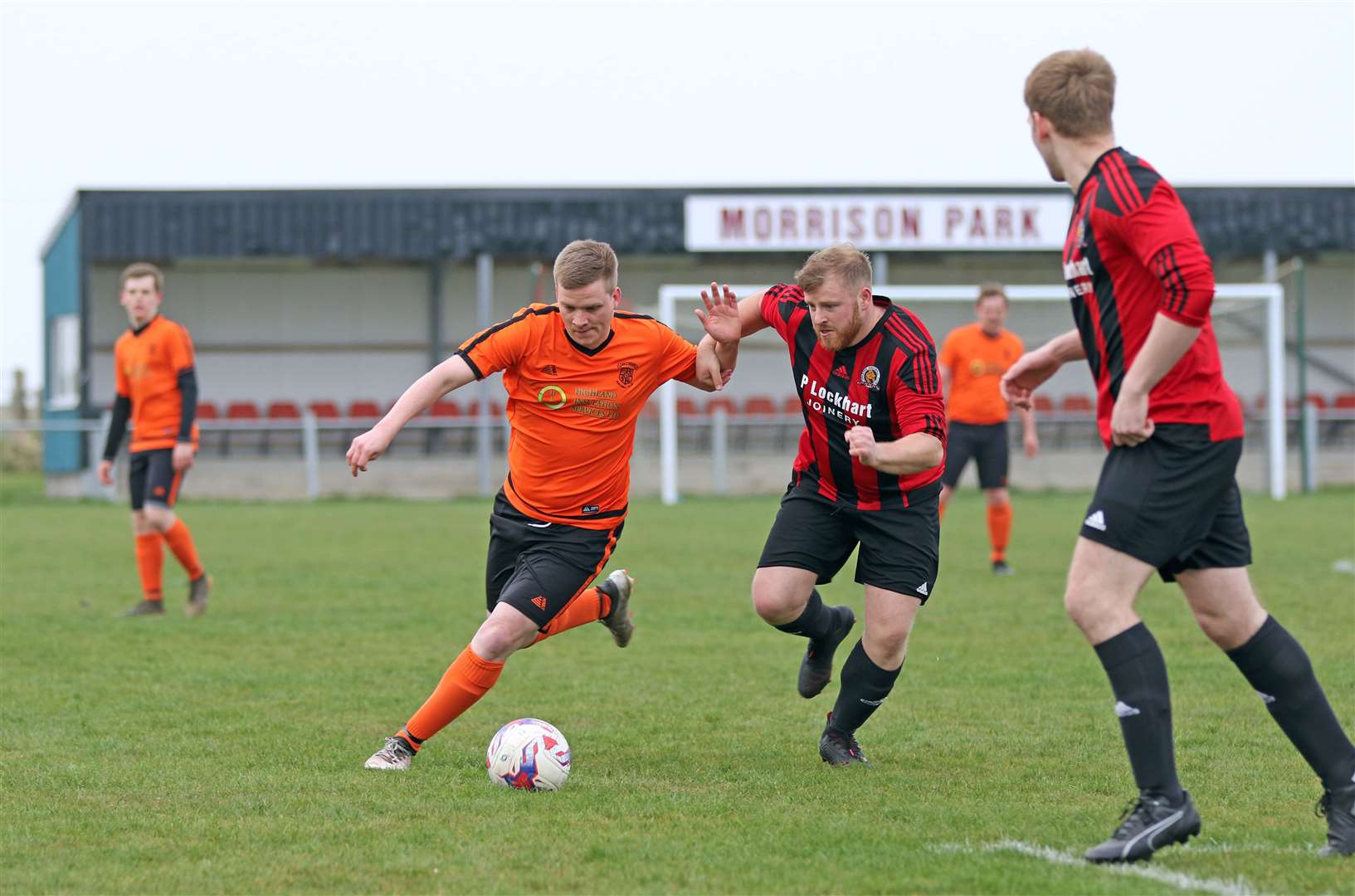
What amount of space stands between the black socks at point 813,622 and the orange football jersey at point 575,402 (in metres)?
0.75

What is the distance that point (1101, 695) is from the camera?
6.38 metres

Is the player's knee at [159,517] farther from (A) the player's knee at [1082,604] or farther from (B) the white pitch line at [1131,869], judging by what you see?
(A) the player's knee at [1082,604]

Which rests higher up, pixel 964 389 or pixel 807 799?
pixel 964 389

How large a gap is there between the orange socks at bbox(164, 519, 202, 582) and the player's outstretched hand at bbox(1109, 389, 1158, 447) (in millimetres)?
6834

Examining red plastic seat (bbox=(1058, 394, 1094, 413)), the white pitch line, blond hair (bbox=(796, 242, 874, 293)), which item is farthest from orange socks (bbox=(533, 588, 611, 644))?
red plastic seat (bbox=(1058, 394, 1094, 413))

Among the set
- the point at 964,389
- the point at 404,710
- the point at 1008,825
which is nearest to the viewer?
the point at 1008,825

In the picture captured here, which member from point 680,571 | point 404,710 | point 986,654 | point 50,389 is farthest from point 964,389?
point 50,389

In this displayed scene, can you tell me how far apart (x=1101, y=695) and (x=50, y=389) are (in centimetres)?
2790

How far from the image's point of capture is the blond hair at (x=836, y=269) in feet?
15.6

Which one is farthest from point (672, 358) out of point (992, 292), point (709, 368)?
point (992, 292)

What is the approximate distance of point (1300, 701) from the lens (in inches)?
154

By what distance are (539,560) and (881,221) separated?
22796 millimetres

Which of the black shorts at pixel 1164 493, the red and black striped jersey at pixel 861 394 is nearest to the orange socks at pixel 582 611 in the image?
the red and black striped jersey at pixel 861 394

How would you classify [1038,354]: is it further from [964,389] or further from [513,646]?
[964,389]
